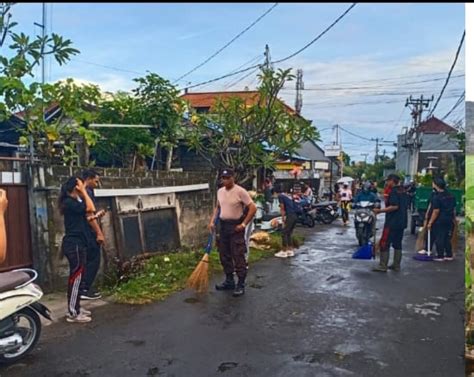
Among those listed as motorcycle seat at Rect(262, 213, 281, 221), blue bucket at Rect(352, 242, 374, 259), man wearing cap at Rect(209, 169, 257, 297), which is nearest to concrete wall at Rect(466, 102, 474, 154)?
man wearing cap at Rect(209, 169, 257, 297)

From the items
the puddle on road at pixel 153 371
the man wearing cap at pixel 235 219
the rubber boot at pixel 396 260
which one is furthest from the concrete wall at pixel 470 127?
the rubber boot at pixel 396 260

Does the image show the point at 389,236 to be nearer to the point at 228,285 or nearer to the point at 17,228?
the point at 228,285

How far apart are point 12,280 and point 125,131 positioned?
575 centimetres

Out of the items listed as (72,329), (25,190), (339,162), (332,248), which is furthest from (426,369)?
(339,162)

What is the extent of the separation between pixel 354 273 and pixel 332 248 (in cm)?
308

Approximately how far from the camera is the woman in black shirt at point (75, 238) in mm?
5496

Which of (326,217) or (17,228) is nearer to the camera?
(17,228)

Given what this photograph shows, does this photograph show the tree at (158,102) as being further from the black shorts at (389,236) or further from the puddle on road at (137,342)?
the puddle on road at (137,342)

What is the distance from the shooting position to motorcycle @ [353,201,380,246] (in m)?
11.5

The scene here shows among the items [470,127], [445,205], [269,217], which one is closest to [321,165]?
[269,217]

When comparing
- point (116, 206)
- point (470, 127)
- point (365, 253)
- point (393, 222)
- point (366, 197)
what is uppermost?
point (470, 127)

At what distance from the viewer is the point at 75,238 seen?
5586 mm

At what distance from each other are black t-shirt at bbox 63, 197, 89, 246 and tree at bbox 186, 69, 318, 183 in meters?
4.62

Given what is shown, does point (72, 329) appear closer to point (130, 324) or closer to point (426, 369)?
point (130, 324)
